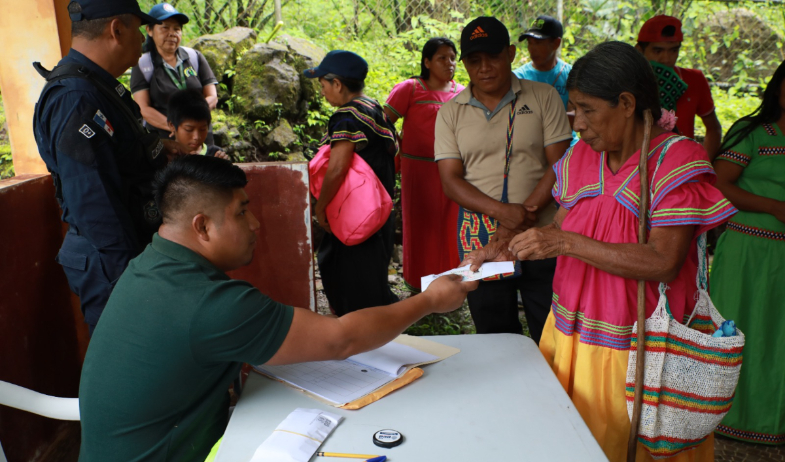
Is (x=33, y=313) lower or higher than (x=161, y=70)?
lower

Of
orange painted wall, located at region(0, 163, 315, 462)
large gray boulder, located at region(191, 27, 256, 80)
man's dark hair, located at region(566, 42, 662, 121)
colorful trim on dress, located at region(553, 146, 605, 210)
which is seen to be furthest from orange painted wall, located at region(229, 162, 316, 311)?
large gray boulder, located at region(191, 27, 256, 80)

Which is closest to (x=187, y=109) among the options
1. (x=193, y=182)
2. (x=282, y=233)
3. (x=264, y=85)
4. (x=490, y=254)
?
(x=282, y=233)

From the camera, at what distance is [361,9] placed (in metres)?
6.61

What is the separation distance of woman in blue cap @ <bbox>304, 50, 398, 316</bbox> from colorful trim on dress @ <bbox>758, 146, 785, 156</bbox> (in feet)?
6.38

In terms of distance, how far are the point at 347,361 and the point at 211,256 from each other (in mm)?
536

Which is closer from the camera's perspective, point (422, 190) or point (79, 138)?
point (79, 138)

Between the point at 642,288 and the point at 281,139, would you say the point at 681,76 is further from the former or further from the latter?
the point at 281,139

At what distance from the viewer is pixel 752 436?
3066 millimetres

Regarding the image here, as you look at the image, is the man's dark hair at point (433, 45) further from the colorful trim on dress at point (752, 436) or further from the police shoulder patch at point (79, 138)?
the colorful trim on dress at point (752, 436)

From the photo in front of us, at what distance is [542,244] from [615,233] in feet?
0.77

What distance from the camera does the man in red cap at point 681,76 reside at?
142 inches

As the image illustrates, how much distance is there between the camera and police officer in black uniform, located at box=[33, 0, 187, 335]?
7.08 feet

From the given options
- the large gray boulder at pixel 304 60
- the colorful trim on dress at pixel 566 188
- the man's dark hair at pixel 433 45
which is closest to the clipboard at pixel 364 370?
Answer: the colorful trim on dress at pixel 566 188

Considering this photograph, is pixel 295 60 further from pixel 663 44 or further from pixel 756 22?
pixel 756 22
